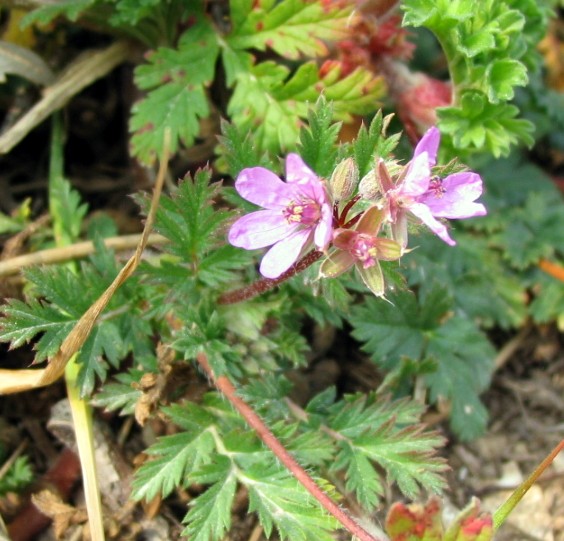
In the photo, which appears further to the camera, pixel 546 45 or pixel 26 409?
pixel 546 45

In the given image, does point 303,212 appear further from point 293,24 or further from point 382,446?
point 293,24

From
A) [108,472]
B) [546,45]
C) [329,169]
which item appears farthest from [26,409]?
[546,45]

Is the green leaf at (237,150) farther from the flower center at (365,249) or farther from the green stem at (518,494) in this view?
the green stem at (518,494)

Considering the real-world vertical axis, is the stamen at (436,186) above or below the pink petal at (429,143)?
below

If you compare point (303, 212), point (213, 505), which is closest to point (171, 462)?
point (213, 505)

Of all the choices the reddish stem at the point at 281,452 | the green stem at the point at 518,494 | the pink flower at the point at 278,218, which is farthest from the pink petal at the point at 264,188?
the green stem at the point at 518,494

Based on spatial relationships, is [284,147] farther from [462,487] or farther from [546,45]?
[546,45]

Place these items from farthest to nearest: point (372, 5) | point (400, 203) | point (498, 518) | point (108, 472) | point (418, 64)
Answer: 1. point (418, 64)
2. point (372, 5)
3. point (108, 472)
4. point (498, 518)
5. point (400, 203)

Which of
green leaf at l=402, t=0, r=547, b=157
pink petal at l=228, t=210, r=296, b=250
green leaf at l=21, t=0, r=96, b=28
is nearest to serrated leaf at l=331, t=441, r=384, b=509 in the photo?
pink petal at l=228, t=210, r=296, b=250
